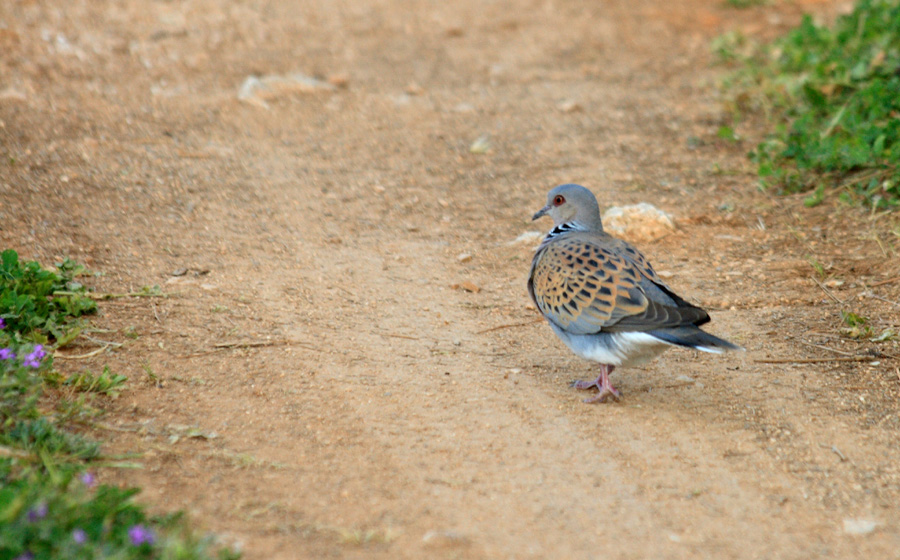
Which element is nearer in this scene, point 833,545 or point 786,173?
point 833,545

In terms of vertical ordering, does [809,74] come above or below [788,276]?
above

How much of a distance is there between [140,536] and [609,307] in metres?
2.24

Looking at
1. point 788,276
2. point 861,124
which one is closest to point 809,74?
point 861,124

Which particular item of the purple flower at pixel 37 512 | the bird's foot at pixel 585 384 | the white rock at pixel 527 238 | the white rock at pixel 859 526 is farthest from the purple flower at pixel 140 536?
the white rock at pixel 527 238

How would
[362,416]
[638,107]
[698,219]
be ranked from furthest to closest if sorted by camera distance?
[638,107]
[698,219]
[362,416]

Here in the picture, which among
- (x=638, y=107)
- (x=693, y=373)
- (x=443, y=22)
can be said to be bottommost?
(x=693, y=373)

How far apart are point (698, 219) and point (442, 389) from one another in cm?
296

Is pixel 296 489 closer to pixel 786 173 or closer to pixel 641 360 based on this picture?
pixel 641 360

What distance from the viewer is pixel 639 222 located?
5914 mm

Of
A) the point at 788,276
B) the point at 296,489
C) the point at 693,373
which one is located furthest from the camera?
the point at 788,276

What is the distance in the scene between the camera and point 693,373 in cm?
442

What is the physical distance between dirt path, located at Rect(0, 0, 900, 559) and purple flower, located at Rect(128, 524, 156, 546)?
33cm

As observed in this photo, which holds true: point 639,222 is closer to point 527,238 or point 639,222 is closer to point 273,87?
point 527,238

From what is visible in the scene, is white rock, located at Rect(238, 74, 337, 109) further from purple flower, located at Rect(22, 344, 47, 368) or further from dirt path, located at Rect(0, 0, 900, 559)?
purple flower, located at Rect(22, 344, 47, 368)
